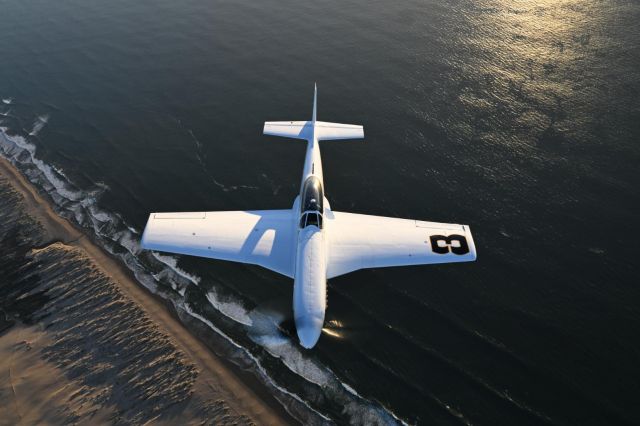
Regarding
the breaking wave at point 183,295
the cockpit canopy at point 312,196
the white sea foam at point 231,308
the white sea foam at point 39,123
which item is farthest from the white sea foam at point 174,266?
the white sea foam at point 39,123

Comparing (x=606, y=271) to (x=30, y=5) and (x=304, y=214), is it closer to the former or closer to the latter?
(x=304, y=214)

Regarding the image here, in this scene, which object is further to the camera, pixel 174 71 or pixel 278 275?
pixel 174 71

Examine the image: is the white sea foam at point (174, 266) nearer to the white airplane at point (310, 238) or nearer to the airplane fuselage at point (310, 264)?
the white airplane at point (310, 238)

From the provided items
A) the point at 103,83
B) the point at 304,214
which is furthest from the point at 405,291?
the point at 103,83

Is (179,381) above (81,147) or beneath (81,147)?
beneath

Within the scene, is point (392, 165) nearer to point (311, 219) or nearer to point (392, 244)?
point (392, 244)

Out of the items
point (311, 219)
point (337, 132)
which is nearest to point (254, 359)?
point (311, 219)

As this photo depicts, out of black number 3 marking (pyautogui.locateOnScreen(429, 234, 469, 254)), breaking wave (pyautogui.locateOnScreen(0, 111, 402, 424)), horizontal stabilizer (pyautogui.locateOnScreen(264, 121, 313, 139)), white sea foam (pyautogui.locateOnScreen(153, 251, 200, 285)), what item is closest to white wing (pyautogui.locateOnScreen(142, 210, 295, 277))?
white sea foam (pyautogui.locateOnScreen(153, 251, 200, 285))
